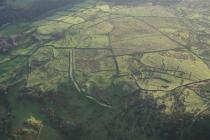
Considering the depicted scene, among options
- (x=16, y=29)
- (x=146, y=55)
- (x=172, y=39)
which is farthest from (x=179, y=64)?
(x=16, y=29)

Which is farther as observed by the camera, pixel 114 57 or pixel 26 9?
pixel 26 9

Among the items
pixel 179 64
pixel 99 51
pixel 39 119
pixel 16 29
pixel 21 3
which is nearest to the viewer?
pixel 39 119

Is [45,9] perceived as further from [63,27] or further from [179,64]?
[179,64]

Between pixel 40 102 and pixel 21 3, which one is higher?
pixel 21 3

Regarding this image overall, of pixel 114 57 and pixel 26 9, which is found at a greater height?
pixel 26 9

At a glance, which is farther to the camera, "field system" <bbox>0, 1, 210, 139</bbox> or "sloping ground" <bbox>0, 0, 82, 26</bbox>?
"sloping ground" <bbox>0, 0, 82, 26</bbox>

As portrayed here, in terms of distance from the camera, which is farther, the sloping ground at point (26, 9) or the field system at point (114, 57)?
the sloping ground at point (26, 9)

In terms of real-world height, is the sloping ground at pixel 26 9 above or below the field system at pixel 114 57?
above

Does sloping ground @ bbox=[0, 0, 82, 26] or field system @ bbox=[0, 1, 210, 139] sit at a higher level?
sloping ground @ bbox=[0, 0, 82, 26]
